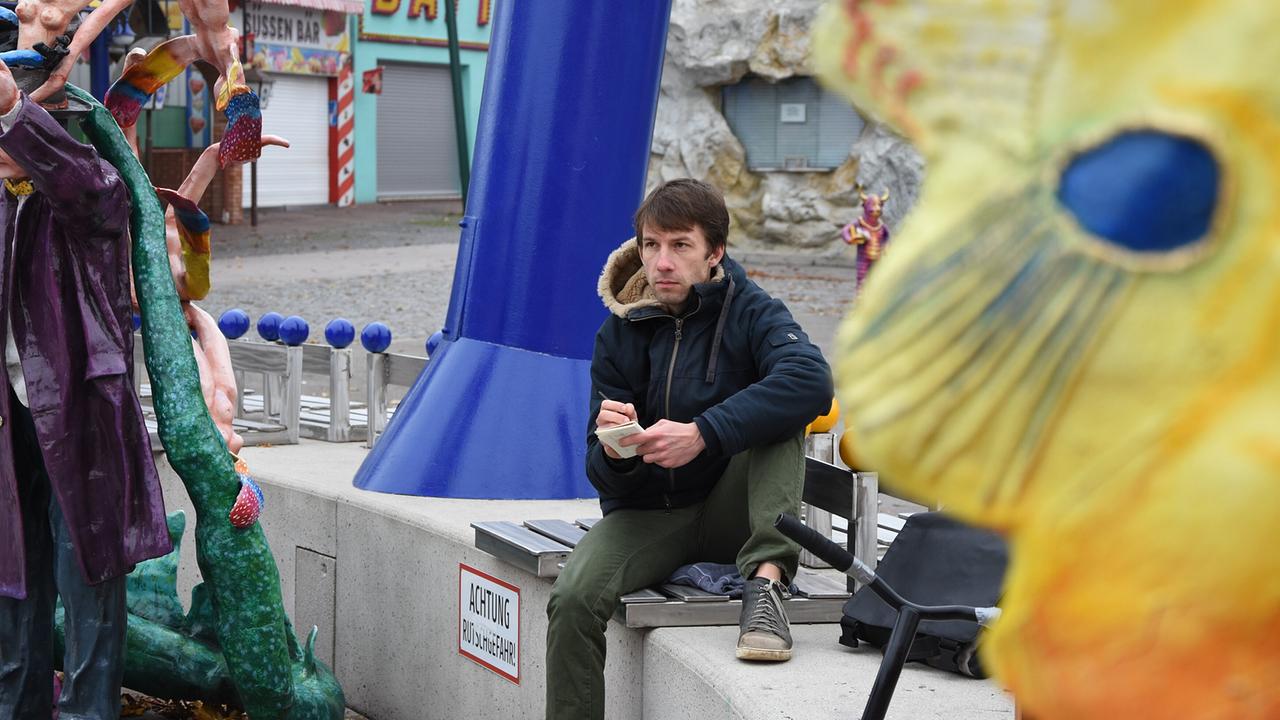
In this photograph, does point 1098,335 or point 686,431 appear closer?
point 1098,335

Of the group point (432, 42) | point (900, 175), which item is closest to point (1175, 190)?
point (900, 175)

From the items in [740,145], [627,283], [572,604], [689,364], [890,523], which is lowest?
[890,523]

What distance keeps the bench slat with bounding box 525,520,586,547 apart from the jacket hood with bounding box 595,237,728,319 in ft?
→ 2.29

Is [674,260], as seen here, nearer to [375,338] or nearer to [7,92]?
[7,92]

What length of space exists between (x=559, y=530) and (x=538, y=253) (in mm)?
1226

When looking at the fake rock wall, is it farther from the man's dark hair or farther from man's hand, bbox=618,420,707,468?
man's hand, bbox=618,420,707,468

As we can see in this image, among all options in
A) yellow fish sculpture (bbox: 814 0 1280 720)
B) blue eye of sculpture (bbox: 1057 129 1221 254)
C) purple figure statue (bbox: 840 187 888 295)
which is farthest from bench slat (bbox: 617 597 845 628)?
purple figure statue (bbox: 840 187 888 295)

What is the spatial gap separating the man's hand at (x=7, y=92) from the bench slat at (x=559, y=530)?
159cm

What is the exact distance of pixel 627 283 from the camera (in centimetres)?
350

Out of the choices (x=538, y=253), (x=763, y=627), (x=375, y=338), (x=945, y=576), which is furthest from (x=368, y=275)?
(x=945, y=576)

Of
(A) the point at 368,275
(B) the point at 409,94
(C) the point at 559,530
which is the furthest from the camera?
(B) the point at 409,94

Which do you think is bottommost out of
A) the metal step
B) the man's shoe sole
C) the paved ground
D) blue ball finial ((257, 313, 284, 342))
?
the paved ground

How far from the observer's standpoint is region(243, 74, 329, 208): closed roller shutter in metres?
25.1

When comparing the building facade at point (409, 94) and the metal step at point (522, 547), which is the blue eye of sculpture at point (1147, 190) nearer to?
the metal step at point (522, 547)
